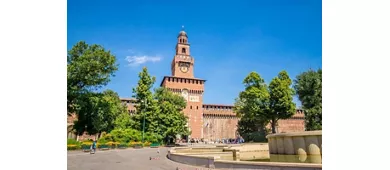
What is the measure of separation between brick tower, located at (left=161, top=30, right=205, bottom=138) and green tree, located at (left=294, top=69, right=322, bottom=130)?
20.4 m

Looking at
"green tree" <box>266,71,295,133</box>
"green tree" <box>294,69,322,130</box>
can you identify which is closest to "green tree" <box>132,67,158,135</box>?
"green tree" <box>266,71,295,133</box>

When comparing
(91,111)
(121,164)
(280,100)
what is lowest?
(121,164)

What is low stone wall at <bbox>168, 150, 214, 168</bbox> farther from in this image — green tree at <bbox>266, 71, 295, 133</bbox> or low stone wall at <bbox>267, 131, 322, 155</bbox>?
green tree at <bbox>266, 71, 295, 133</bbox>

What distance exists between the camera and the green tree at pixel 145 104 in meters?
25.0

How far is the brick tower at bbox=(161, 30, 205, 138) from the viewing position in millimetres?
43781

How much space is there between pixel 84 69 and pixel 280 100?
52.1 ft

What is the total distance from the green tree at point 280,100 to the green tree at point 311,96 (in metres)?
0.94

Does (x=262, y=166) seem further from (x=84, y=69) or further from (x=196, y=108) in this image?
(x=196, y=108)

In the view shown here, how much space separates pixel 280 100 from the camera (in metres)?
25.9

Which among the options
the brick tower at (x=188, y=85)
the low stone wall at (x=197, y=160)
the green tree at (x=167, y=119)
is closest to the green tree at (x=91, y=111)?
the green tree at (x=167, y=119)

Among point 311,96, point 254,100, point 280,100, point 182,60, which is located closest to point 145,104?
point 254,100
